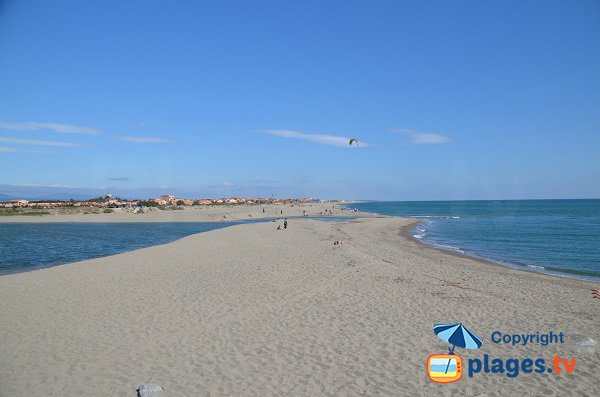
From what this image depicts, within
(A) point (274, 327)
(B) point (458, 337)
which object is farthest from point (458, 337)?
(A) point (274, 327)

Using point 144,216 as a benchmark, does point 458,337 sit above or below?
below

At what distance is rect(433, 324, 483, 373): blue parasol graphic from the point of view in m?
7.42

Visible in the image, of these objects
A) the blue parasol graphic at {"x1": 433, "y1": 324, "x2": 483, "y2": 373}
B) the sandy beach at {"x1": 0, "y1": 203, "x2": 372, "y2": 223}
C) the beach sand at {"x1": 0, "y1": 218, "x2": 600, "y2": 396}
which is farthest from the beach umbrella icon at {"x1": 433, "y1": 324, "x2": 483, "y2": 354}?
the sandy beach at {"x1": 0, "y1": 203, "x2": 372, "y2": 223}

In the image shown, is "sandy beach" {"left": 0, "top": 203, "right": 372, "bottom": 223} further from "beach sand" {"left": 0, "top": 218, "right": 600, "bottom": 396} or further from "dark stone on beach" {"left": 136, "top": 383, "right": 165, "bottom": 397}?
"dark stone on beach" {"left": 136, "top": 383, "right": 165, "bottom": 397}

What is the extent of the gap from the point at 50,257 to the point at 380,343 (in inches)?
829

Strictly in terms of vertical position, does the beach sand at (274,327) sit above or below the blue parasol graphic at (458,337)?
below

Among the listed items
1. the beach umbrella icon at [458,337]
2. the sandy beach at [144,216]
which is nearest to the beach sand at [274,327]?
the beach umbrella icon at [458,337]

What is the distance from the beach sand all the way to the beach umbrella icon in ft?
0.52

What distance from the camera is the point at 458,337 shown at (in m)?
7.57

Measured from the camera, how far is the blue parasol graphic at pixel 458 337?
7.42 meters

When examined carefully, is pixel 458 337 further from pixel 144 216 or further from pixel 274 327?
pixel 144 216

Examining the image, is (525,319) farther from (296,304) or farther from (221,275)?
(221,275)

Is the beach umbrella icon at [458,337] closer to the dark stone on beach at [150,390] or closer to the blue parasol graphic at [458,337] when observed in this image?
the blue parasol graphic at [458,337]

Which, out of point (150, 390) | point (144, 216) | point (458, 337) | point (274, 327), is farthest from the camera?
point (144, 216)
